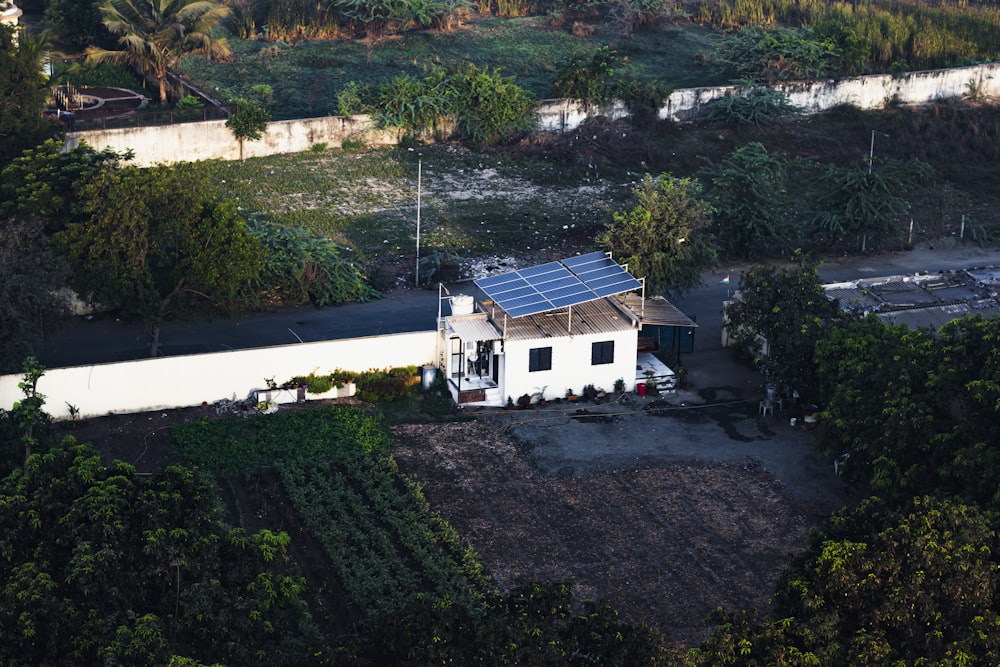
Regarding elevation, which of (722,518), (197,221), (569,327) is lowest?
(722,518)

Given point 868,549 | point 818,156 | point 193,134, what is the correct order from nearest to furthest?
point 868,549 < point 193,134 < point 818,156

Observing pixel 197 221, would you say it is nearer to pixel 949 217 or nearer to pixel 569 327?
pixel 569 327

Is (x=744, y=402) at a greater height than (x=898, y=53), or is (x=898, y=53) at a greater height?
(x=898, y=53)

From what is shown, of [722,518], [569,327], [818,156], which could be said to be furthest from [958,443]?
[818,156]

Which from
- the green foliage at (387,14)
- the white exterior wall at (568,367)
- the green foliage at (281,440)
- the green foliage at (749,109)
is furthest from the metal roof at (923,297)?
the green foliage at (387,14)

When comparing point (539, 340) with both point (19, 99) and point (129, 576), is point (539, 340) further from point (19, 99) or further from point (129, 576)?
point (19, 99)

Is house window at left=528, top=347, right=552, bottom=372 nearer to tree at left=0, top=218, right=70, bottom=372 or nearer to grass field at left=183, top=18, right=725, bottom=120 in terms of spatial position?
tree at left=0, top=218, right=70, bottom=372

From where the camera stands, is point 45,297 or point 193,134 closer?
point 45,297

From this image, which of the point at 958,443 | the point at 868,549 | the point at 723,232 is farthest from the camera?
the point at 723,232
